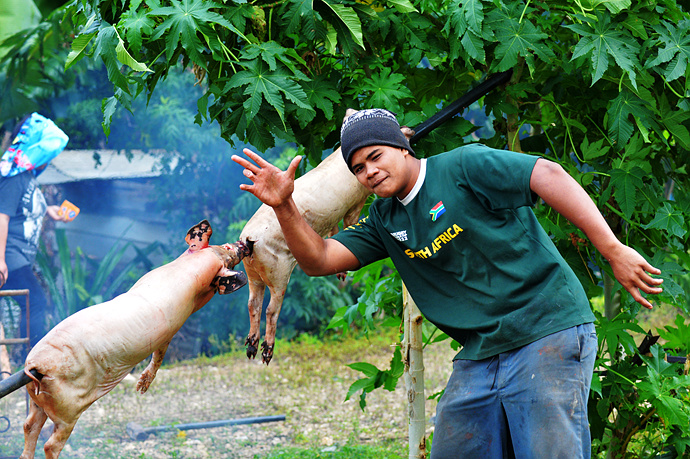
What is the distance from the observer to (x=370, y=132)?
1993 mm

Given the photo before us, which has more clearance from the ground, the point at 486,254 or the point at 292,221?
the point at 292,221

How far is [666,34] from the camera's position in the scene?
244 centimetres

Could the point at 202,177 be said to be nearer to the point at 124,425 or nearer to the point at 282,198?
the point at 124,425

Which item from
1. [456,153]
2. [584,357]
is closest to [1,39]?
[456,153]

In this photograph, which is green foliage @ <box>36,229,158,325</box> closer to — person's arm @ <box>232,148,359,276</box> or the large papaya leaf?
person's arm @ <box>232,148,359,276</box>

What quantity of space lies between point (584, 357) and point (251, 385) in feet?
17.7

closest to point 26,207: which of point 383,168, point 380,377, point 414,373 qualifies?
point 380,377

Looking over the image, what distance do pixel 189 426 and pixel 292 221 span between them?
4.27 meters

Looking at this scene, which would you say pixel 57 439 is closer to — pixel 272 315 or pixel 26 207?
pixel 272 315

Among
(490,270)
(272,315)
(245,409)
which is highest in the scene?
(490,270)

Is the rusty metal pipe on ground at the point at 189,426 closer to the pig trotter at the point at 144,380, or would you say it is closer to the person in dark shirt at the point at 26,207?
the person in dark shirt at the point at 26,207

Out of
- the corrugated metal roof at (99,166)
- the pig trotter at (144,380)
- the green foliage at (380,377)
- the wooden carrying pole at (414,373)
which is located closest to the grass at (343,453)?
the green foliage at (380,377)

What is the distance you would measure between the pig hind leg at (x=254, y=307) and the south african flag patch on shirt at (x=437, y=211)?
669 mm

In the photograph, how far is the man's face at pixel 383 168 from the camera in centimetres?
199
